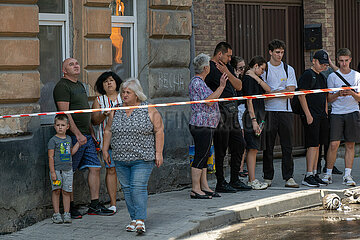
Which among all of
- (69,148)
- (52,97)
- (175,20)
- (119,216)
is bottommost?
(119,216)

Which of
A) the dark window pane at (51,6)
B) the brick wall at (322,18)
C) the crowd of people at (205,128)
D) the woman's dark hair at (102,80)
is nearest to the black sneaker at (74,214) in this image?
the crowd of people at (205,128)

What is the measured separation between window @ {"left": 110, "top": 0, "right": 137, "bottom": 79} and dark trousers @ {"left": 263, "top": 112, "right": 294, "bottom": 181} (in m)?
2.13

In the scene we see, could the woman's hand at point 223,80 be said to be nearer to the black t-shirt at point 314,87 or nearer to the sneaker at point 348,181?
the black t-shirt at point 314,87

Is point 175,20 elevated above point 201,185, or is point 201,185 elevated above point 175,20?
point 175,20

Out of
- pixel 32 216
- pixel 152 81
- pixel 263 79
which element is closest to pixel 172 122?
pixel 152 81

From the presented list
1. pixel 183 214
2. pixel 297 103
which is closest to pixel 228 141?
pixel 297 103

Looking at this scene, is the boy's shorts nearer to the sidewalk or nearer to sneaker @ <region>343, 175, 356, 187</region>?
the sidewalk

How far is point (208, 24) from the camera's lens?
12656mm

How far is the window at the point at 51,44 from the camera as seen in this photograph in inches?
374

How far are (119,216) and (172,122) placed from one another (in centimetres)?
238

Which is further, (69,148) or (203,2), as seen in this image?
(203,2)

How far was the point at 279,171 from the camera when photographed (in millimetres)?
12812

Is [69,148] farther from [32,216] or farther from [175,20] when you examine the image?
[175,20]

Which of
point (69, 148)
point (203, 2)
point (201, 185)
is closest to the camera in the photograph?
point (69, 148)
